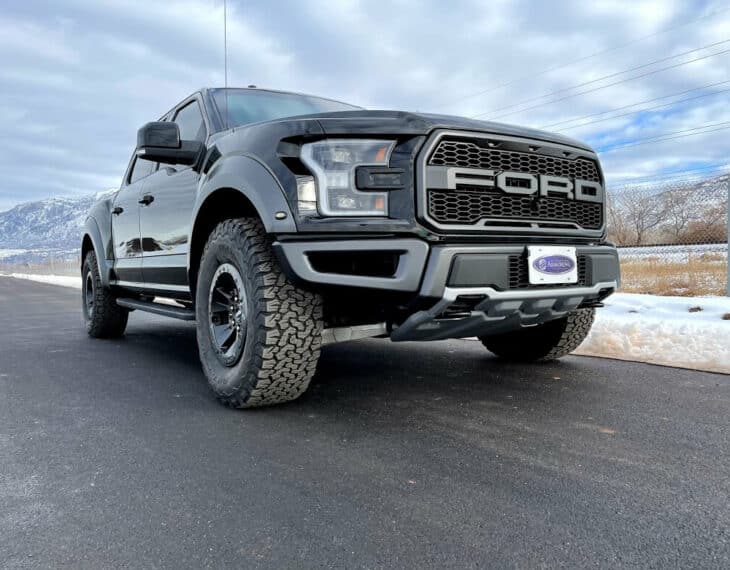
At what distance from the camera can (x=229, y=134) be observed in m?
3.00

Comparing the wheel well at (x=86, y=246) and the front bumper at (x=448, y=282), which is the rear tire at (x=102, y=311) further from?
the front bumper at (x=448, y=282)

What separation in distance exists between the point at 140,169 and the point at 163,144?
2.00m

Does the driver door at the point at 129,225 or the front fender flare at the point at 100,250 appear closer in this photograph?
the driver door at the point at 129,225

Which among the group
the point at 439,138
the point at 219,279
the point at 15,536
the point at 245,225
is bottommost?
the point at 15,536

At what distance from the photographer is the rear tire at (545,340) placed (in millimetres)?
3541

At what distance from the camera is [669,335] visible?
3.96m

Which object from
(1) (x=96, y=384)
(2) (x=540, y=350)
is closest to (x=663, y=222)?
(2) (x=540, y=350)

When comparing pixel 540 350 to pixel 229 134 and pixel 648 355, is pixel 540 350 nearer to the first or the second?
pixel 648 355

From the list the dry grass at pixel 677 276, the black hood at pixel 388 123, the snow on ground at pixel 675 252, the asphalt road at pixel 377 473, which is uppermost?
the black hood at pixel 388 123

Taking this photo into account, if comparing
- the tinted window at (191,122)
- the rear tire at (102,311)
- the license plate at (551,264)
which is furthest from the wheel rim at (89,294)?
the license plate at (551,264)

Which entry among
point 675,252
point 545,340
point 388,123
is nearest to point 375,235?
point 388,123

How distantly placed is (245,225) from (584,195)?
1762 millimetres

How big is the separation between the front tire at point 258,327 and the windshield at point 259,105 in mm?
920

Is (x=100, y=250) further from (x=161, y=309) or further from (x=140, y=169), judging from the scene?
(x=161, y=309)
